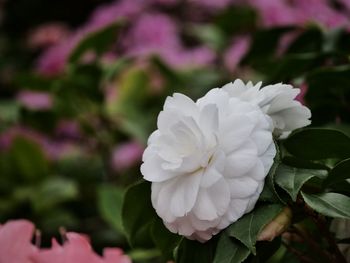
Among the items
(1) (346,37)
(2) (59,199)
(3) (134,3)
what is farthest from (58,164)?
(1) (346,37)

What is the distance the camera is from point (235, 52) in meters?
1.68

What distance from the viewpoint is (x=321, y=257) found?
0.65 meters

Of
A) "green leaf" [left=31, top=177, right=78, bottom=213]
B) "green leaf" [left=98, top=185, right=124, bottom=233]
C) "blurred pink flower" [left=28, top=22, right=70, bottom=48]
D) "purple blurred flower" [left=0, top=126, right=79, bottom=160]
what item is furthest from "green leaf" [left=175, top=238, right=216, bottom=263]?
"blurred pink flower" [left=28, top=22, right=70, bottom=48]

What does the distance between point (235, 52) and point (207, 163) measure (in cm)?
113

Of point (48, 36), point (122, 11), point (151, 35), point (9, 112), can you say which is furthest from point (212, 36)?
point (48, 36)

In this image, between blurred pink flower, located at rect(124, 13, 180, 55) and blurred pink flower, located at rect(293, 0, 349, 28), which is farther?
blurred pink flower, located at rect(124, 13, 180, 55)

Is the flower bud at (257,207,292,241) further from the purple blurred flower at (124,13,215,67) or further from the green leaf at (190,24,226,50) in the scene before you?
the purple blurred flower at (124,13,215,67)

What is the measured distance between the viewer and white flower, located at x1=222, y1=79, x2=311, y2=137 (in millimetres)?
607

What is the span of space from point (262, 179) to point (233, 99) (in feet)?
0.26

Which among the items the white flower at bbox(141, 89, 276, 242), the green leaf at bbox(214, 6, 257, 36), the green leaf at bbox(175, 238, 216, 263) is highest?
the white flower at bbox(141, 89, 276, 242)

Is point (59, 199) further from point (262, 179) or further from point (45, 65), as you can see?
point (262, 179)

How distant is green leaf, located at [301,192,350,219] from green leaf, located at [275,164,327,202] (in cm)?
1

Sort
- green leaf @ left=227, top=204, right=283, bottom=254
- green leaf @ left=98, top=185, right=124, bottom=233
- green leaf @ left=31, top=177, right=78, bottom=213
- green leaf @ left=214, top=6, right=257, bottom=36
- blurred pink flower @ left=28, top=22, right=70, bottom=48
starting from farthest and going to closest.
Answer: blurred pink flower @ left=28, top=22, right=70, bottom=48 < green leaf @ left=214, top=6, right=257, bottom=36 < green leaf @ left=31, top=177, right=78, bottom=213 < green leaf @ left=98, top=185, right=124, bottom=233 < green leaf @ left=227, top=204, right=283, bottom=254

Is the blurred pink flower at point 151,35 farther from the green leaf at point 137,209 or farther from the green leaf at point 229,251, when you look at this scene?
the green leaf at point 229,251
